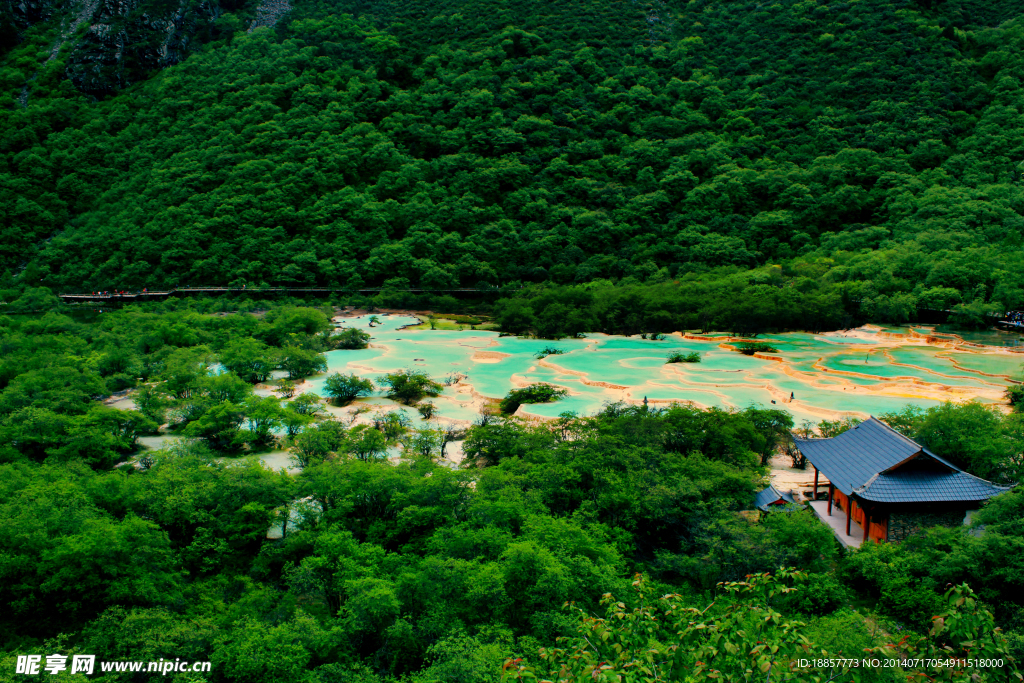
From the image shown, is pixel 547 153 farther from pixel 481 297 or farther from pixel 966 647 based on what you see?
pixel 966 647

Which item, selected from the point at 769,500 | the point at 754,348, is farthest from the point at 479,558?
the point at 754,348

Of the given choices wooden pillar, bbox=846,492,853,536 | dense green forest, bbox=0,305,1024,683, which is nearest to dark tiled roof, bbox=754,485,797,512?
dense green forest, bbox=0,305,1024,683

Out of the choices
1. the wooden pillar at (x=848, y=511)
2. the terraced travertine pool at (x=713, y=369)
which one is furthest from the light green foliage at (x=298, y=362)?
the wooden pillar at (x=848, y=511)

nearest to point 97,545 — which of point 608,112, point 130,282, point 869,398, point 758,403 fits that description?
point 758,403

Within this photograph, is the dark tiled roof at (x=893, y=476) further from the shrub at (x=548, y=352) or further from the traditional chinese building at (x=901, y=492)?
the shrub at (x=548, y=352)

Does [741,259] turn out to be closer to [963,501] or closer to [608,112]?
[608,112]

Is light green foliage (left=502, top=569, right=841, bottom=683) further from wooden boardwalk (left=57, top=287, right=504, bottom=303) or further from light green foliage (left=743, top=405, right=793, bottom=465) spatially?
wooden boardwalk (left=57, top=287, right=504, bottom=303)
